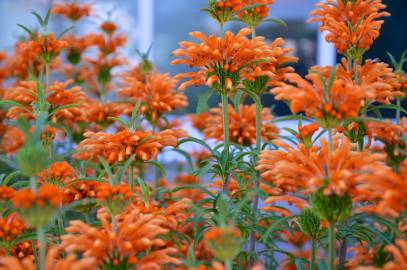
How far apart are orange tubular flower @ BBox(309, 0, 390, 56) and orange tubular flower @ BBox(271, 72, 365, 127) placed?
0.38 m

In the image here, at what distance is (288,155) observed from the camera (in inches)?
42.5

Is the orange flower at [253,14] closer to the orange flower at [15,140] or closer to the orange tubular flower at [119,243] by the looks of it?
the orange tubular flower at [119,243]

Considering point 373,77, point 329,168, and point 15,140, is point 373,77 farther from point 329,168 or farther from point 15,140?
point 15,140

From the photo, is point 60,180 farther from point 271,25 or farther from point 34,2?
point 34,2

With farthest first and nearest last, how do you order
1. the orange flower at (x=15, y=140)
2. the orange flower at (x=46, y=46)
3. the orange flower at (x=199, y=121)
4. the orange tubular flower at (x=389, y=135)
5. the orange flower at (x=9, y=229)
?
→ the orange flower at (x=199, y=121)
the orange flower at (x=15, y=140)
the orange flower at (x=46, y=46)
the orange tubular flower at (x=389, y=135)
the orange flower at (x=9, y=229)

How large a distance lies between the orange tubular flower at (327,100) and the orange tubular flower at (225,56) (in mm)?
244

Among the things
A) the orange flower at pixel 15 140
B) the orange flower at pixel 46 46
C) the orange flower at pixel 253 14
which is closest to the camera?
the orange flower at pixel 253 14

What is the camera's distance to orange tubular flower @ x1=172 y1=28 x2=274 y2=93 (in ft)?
4.02

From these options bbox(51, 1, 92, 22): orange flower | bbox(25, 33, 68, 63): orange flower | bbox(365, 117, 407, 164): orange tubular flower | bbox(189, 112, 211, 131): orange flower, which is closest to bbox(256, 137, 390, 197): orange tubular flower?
bbox(365, 117, 407, 164): orange tubular flower

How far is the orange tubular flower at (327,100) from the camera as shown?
976 millimetres

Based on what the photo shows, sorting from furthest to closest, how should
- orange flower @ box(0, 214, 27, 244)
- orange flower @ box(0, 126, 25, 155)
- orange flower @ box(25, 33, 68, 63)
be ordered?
1. orange flower @ box(0, 126, 25, 155)
2. orange flower @ box(25, 33, 68, 63)
3. orange flower @ box(0, 214, 27, 244)

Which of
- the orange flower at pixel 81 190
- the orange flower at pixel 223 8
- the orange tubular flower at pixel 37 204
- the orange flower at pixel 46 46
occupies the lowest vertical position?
the orange flower at pixel 81 190

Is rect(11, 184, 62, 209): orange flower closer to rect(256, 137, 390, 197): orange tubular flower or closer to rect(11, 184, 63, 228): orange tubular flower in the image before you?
rect(11, 184, 63, 228): orange tubular flower

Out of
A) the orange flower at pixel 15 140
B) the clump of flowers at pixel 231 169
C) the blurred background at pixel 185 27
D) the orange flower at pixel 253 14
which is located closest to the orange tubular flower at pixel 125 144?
the clump of flowers at pixel 231 169
